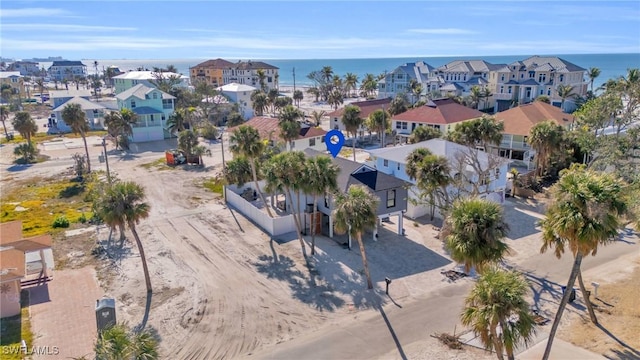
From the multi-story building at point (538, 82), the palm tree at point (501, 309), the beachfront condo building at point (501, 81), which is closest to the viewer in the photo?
the palm tree at point (501, 309)

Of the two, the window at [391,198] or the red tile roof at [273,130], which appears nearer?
the window at [391,198]

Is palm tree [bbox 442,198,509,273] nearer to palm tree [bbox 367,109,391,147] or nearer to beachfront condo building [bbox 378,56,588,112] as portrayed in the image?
palm tree [bbox 367,109,391,147]

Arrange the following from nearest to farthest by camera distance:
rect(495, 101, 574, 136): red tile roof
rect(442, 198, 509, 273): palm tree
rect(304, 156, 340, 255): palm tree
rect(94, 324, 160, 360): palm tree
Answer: rect(94, 324, 160, 360): palm tree, rect(442, 198, 509, 273): palm tree, rect(304, 156, 340, 255): palm tree, rect(495, 101, 574, 136): red tile roof

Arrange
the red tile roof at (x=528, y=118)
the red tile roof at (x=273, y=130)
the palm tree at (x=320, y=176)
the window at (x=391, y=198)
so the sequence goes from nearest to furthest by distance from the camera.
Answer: the palm tree at (x=320, y=176)
the window at (x=391, y=198)
the red tile roof at (x=528, y=118)
the red tile roof at (x=273, y=130)

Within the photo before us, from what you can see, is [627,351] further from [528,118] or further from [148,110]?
[148,110]

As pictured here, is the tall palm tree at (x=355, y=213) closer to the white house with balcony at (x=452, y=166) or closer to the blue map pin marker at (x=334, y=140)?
the white house with balcony at (x=452, y=166)

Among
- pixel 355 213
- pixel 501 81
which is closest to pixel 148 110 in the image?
pixel 355 213

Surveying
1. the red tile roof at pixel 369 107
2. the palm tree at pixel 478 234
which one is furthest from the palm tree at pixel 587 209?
the red tile roof at pixel 369 107

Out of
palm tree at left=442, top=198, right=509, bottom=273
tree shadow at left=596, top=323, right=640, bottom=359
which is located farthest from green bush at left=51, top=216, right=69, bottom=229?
tree shadow at left=596, top=323, right=640, bottom=359
